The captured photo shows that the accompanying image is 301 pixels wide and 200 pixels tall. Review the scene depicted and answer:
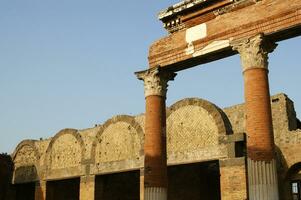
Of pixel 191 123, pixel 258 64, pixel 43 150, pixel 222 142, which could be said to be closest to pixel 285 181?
Result: pixel 222 142

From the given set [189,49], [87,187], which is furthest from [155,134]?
[87,187]

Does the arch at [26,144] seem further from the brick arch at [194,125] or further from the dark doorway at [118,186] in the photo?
the brick arch at [194,125]

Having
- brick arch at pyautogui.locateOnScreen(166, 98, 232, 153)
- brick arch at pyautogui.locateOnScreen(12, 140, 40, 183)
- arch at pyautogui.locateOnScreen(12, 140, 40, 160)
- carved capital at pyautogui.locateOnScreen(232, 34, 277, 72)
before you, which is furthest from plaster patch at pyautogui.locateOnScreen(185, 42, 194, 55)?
arch at pyautogui.locateOnScreen(12, 140, 40, 160)

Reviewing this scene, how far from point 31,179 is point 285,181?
11.8 m

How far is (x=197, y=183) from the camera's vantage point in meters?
17.2

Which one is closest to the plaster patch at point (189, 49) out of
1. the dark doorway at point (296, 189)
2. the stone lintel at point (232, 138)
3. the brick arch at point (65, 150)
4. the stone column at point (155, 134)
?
the stone column at point (155, 134)

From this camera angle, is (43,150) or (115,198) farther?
(43,150)

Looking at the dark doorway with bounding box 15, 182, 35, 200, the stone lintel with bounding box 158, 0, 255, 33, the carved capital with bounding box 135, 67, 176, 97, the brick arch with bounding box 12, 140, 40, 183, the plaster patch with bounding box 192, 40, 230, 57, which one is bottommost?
the dark doorway with bounding box 15, 182, 35, 200

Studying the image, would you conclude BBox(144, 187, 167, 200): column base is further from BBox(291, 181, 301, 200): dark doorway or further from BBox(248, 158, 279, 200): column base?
BBox(291, 181, 301, 200): dark doorway

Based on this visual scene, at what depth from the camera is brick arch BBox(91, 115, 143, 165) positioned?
16375 mm

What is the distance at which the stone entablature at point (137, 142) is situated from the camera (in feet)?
45.3

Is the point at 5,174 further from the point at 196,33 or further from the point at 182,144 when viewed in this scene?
the point at 196,33

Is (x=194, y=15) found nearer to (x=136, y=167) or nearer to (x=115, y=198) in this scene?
(x=136, y=167)

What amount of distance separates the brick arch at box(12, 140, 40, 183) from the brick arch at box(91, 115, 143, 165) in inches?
156
